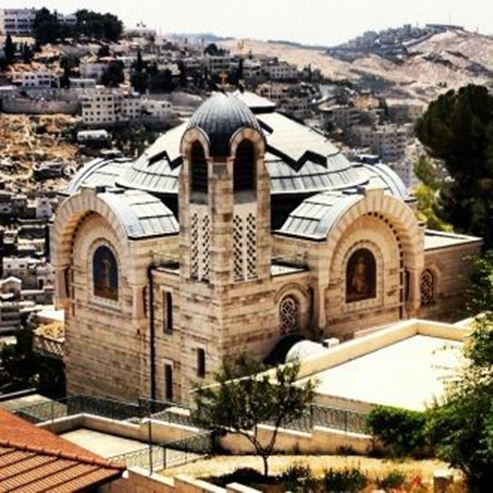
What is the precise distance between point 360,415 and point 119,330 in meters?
11.9

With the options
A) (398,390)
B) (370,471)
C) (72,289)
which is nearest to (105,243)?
(72,289)

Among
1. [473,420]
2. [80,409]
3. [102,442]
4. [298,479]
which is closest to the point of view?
[473,420]

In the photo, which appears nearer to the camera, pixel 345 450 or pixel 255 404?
pixel 255 404

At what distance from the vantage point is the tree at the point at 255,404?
22609mm

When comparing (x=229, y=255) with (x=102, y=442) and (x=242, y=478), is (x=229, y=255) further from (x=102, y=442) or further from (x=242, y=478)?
(x=242, y=478)

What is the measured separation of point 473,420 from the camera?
1867 cm

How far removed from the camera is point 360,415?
2361 centimetres

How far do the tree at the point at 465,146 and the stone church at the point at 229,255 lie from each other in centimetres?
680

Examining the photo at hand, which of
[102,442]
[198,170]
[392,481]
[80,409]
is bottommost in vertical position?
[80,409]

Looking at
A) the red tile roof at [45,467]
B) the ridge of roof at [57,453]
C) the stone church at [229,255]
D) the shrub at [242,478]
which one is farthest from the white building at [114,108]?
the ridge of roof at [57,453]

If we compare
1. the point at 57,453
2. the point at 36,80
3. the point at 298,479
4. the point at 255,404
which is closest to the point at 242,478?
the point at 298,479

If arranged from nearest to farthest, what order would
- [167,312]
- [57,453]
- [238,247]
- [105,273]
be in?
[57,453], [238,247], [167,312], [105,273]

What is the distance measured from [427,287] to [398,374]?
8.61 meters

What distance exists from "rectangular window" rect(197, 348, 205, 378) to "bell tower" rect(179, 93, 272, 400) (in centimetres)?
20
